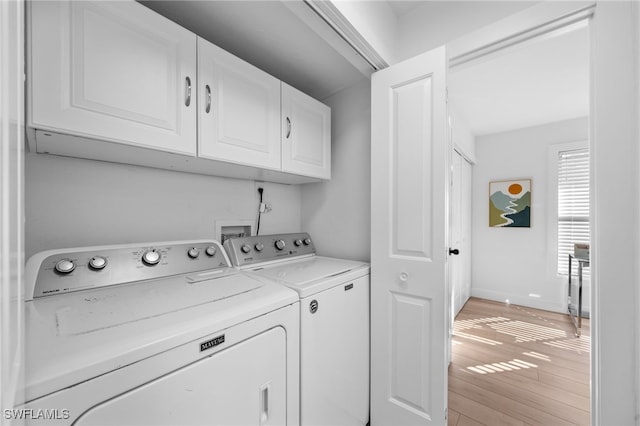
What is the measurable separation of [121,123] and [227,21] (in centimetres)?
76

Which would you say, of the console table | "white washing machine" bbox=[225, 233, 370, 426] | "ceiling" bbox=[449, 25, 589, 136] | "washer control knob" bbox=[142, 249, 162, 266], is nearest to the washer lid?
"white washing machine" bbox=[225, 233, 370, 426]

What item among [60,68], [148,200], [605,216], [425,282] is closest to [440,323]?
[425,282]

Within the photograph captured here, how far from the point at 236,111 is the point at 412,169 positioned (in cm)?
99

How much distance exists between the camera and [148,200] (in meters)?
1.31

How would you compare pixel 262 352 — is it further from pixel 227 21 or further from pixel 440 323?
pixel 227 21

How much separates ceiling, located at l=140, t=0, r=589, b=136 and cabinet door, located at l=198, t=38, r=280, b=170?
0.20 meters

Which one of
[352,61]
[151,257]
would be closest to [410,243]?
[352,61]

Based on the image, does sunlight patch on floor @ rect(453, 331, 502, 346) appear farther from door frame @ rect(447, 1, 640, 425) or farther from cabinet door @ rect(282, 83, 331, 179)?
cabinet door @ rect(282, 83, 331, 179)

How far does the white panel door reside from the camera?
126cm

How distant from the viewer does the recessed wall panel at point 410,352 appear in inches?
51.5

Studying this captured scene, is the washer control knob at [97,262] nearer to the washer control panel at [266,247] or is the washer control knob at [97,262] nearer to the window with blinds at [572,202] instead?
the washer control panel at [266,247]

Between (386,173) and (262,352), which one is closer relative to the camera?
(262,352)

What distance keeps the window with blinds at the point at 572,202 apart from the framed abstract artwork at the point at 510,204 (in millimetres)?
345

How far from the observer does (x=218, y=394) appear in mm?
757
